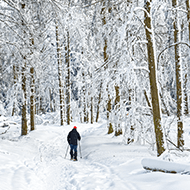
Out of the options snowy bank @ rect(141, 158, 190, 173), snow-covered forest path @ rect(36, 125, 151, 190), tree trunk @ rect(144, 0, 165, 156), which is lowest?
snow-covered forest path @ rect(36, 125, 151, 190)

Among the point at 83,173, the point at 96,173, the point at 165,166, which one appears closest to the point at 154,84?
the point at 165,166

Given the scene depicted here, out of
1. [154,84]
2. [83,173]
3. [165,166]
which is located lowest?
[83,173]

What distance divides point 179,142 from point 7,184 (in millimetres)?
7069

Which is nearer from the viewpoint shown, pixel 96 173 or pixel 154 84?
pixel 154 84

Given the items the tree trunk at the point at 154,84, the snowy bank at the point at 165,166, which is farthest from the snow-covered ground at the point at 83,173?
the tree trunk at the point at 154,84

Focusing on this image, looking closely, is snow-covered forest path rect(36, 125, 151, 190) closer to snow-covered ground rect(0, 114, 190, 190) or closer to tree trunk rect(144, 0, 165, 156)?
snow-covered ground rect(0, 114, 190, 190)

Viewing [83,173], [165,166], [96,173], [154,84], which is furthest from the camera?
[83,173]

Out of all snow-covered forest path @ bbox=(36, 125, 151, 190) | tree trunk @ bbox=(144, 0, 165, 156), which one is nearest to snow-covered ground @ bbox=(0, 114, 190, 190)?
snow-covered forest path @ bbox=(36, 125, 151, 190)

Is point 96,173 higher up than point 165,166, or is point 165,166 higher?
point 165,166

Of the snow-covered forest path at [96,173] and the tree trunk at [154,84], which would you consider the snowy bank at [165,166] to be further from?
the tree trunk at [154,84]

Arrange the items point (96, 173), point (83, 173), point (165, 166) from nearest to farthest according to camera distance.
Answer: point (165, 166), point (96, 173), point (83, 173)

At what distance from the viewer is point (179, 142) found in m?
9.05

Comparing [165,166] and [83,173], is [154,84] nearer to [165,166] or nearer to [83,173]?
[165,166]

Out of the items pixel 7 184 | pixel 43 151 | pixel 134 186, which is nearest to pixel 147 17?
pixel 134 186
